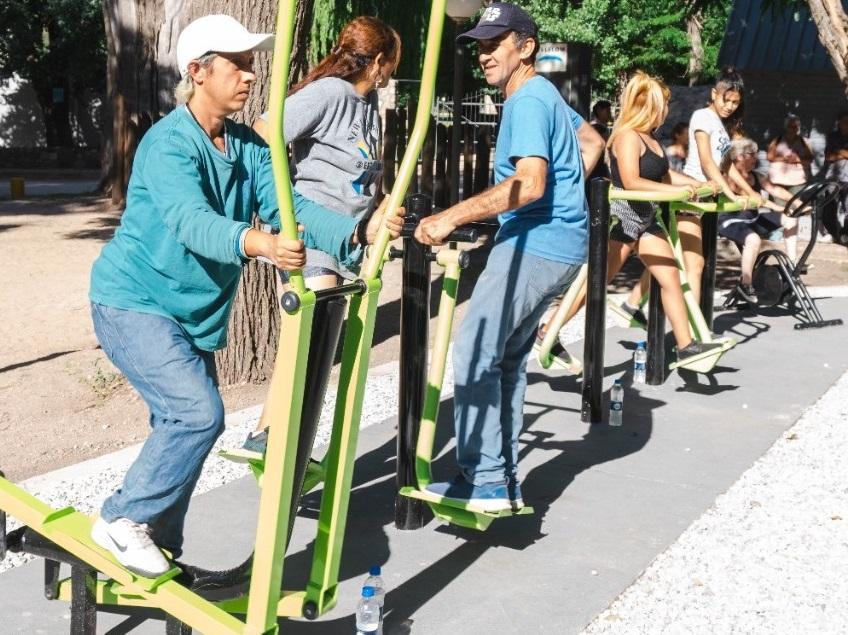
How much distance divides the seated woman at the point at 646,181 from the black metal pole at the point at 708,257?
2.32 feet

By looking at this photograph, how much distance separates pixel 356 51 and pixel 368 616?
246 cm

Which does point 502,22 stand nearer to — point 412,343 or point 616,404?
point 412,343

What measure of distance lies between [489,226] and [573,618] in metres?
1.50

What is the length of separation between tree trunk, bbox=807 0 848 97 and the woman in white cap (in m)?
9.71

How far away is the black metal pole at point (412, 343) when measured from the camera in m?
4.40

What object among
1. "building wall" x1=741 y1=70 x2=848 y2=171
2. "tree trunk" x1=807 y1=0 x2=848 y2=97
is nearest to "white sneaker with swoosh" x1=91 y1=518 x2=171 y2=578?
"tree trunk" x1=807 y1=0 x2=848 y2=97

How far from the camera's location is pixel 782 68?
18109 millimetres

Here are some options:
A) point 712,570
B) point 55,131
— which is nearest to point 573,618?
point 712,570

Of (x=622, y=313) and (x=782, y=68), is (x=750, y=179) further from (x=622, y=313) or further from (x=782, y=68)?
(x=782, y=68)

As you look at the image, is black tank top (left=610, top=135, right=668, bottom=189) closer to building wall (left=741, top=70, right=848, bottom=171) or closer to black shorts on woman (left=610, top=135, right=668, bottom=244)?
black shorts on woman (left=610, top=135, right=668, bottom=244)

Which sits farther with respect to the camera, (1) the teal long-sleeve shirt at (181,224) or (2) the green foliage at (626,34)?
(2) the green foliage at (626,34)

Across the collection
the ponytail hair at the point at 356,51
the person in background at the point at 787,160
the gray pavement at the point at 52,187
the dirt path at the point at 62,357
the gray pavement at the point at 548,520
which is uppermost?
the ponytail hair at the point at 356,51

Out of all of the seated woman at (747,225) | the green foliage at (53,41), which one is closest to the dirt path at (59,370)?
the seated woman at (747,225)

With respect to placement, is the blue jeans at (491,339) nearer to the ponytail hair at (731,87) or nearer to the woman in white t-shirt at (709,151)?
the woman in white t-shirt at (709,151)
